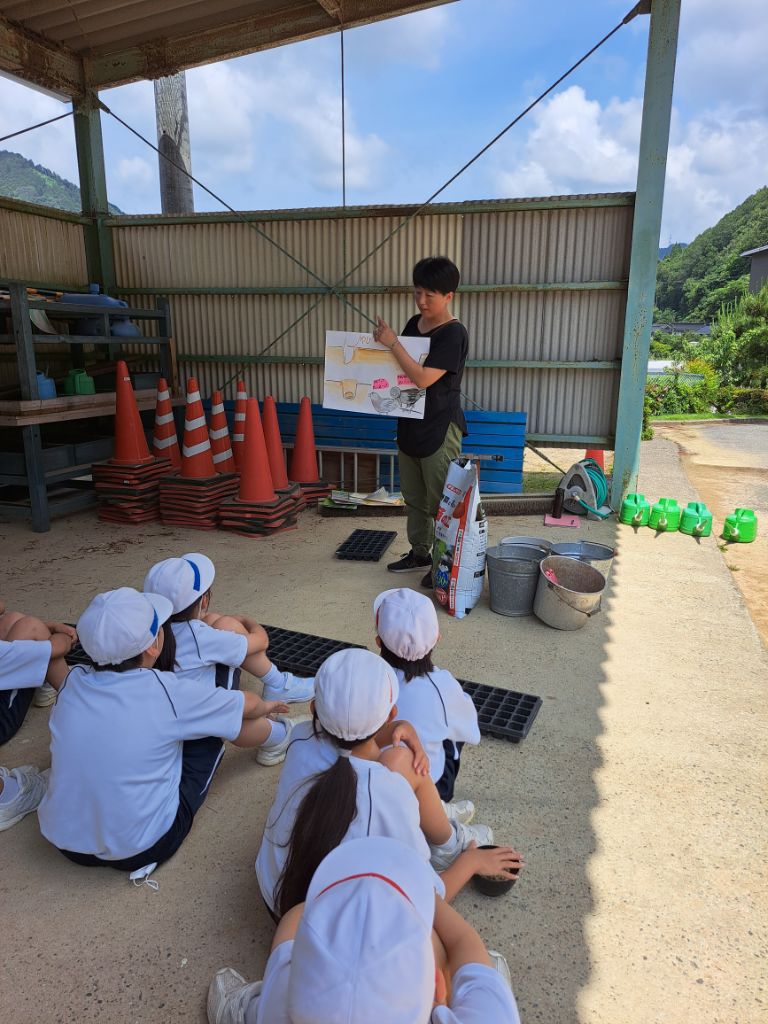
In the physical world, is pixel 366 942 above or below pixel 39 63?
below

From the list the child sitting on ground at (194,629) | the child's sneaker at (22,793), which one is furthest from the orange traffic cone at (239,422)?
the child's sneaker at (22,793)

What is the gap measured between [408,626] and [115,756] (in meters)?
0.92

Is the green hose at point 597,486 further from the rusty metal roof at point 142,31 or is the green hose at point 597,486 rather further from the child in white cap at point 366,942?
the child in white cap at point 366,942

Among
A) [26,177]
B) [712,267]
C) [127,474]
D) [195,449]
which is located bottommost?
[127,474]

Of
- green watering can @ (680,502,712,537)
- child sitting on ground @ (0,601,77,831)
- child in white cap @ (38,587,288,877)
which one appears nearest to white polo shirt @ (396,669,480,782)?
child in white cap @ (38,587,288,877)

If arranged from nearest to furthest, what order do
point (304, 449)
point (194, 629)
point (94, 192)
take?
point (194, 629)
point (304, 449)
point (94, 192)

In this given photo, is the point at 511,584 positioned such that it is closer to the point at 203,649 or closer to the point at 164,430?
the point at 203,649

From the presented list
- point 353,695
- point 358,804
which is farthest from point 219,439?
point 358,804

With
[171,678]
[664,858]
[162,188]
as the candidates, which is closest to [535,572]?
[664,858]

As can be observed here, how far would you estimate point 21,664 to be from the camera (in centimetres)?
262

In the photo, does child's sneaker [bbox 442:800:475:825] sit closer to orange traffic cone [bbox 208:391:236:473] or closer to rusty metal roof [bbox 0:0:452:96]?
orange traffic cone [bbox 208:391:236:473]

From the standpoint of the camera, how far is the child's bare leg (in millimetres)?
1781

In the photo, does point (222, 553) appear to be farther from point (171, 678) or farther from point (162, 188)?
point (162, 188)

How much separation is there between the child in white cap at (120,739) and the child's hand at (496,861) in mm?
896
